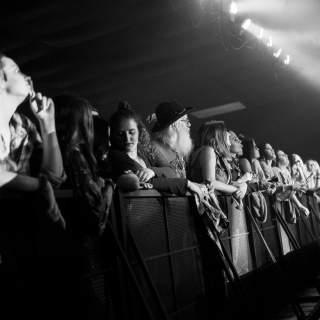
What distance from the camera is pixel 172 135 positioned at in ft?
14.3

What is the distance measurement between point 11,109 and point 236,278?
214cm

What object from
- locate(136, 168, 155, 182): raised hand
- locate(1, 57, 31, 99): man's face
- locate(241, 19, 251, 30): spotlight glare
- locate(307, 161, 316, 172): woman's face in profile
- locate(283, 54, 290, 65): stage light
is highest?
locate(241, 19, 251, 30): spotlight glare

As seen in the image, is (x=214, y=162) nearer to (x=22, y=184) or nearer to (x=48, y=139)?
(x=48, y=139)

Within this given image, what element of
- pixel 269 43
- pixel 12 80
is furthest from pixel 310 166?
pixel 12 80

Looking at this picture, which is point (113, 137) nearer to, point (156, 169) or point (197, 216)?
point (156, 169)

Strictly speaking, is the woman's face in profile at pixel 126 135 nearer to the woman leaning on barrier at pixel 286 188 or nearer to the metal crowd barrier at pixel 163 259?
the metal crowd barrier at pixel 163 259

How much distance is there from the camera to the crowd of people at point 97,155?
2.34m

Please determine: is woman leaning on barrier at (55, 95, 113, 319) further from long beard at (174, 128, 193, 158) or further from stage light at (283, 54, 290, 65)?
stage light at (283, 54, 290, 65)

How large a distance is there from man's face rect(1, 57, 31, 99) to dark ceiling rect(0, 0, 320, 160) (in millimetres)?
5253

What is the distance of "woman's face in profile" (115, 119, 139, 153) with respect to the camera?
11.3ft

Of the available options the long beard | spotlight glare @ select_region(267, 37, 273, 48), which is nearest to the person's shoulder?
the long beard

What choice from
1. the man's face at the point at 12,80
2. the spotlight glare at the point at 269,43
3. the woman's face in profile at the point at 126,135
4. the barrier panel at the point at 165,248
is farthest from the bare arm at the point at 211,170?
the spotlight glare at the point at 269,43

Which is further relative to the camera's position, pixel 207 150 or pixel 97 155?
pixel 207 150

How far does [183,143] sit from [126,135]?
3.47ft
